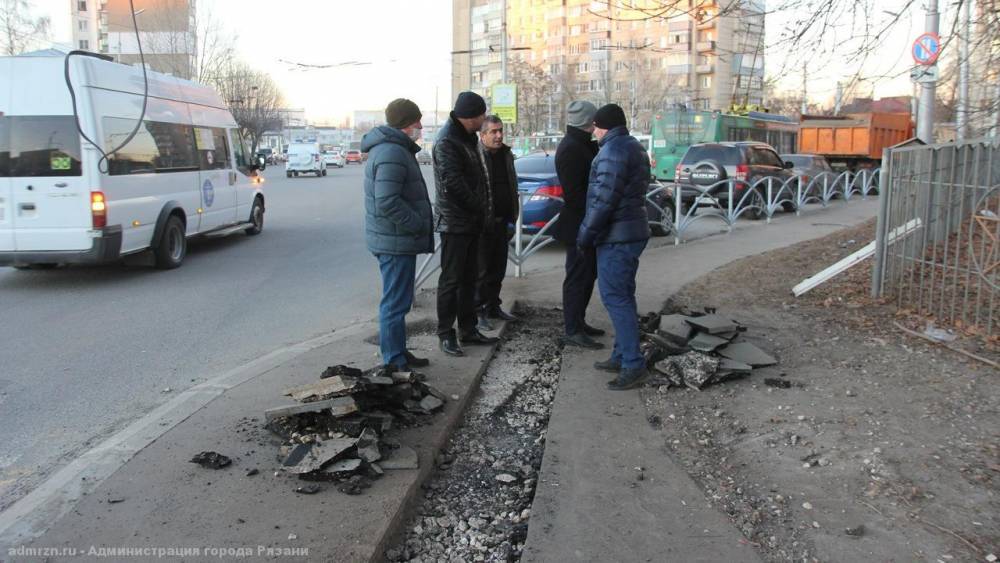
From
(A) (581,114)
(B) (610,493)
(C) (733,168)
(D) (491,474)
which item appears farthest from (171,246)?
(C) (733,168)

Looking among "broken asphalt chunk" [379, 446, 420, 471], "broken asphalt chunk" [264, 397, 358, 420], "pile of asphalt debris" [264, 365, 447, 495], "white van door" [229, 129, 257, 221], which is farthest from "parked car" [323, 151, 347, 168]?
"broken asphalt chunk" [379, 446, 420, 471]

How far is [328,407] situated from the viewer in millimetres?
3887

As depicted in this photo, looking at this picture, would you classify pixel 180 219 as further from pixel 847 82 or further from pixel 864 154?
pixel 864 154

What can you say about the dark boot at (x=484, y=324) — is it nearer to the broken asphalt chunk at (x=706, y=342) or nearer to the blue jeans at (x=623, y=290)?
the blue jeans at (x=623, y=290)

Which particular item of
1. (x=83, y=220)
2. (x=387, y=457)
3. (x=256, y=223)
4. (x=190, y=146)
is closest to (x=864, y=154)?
(x=256, y=223)

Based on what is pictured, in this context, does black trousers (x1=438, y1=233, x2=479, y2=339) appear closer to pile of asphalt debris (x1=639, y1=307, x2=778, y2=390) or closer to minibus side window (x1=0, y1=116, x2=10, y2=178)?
pile of asphalt debris (x1=639, y1=307, x2=778, y2=390)

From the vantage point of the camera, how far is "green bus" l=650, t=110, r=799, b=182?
26641 mm

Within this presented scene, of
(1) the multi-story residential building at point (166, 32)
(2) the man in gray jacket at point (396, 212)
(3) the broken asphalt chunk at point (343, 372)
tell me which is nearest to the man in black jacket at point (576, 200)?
(2) the man in gray jacket at point (396, 212)

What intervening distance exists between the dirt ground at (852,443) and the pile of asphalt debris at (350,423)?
4.75 feet

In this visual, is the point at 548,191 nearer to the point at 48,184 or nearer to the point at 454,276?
the point at 454,276

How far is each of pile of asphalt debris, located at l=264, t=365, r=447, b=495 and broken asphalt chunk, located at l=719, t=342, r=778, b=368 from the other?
213 cm

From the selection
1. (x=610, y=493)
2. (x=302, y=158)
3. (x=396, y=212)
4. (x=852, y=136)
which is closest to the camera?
(x=610, y=493)

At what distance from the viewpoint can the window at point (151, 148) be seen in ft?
30.0

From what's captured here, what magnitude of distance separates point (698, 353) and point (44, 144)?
771 centimetres
